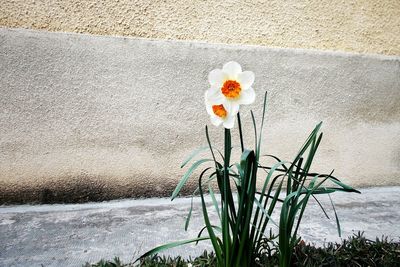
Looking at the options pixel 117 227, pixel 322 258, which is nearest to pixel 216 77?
pixel 322 258

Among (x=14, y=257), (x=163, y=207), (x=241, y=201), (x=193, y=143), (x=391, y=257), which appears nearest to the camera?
(x=241, y=201)

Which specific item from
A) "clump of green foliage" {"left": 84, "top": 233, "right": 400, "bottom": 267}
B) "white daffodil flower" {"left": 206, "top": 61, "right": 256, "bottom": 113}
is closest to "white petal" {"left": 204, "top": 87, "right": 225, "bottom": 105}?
"white daffodil flower" {"left": 206, "top": 61, "right": 256, "bottom": 113}

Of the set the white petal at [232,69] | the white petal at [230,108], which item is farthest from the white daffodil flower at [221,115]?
the white petal at [232,69]

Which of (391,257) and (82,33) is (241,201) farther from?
(82,33)

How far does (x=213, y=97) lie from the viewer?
3.49 ft

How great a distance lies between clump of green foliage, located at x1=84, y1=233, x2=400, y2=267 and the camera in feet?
4.63

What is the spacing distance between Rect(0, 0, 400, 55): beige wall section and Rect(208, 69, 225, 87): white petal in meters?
1.61

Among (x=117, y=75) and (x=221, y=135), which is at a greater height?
(x=117, y=75)

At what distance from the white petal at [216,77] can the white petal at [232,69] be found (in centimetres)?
2

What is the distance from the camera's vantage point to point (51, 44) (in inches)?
91.2

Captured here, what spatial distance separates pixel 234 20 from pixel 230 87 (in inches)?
70.0

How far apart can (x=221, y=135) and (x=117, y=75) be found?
1.00 metres

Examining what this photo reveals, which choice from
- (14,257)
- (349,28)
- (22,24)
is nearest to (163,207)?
(14,257)

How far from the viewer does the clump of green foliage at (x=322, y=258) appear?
141cm
